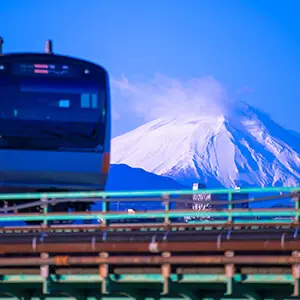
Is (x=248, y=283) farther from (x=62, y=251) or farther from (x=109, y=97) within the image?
(x=109, y=97)

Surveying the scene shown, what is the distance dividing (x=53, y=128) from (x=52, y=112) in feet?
1.40

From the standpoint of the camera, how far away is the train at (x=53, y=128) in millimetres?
36594

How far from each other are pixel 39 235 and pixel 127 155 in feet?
525

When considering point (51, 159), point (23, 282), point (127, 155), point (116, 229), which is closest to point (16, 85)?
point (51, 159)

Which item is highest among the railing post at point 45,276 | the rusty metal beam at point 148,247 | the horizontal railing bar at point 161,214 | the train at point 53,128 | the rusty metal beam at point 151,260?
the train at point 53,128

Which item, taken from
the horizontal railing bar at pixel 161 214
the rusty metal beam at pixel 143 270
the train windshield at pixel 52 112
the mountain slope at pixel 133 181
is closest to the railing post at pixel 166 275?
the rusty metal beam at pixel 143 270

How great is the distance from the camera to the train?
1441 inches

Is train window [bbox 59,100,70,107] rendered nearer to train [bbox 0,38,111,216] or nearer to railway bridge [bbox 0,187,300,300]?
train [bbox 0,38,111,216]

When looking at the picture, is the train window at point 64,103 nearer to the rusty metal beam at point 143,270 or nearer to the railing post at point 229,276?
the rusty metal beam at point 143,270

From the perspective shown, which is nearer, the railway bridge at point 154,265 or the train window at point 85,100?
the railway bridge at point 154,265

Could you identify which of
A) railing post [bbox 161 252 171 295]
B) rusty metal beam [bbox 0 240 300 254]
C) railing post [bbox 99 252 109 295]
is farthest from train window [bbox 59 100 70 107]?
railing post [bbox 161 252 171 295]

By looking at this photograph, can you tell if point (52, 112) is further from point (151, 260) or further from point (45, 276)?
point (151, 260)

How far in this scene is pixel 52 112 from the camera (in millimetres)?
37000

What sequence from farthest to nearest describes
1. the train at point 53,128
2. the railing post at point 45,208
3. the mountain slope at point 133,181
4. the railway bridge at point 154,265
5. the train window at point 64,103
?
the mountain slope at point 133,181 < the train window at point 64,103 < the train at point 53,128 < the railing post at point 45,208 < the railway bridge at point 154,265
